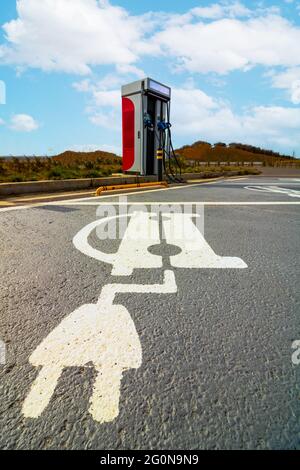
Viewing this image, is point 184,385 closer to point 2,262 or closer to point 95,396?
point 95,396

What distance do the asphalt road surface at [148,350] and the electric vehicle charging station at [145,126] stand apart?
7.96 metres

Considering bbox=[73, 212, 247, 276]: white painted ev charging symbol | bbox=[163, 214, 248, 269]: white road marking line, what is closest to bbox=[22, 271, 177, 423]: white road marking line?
bbox=[73, 212, 247, 276]: white painted ev charging symbol

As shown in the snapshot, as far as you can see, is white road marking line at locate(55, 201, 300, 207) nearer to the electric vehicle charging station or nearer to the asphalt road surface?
the asphalt road surface

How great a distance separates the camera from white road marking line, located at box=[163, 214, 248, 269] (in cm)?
238

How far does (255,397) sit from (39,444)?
75cm

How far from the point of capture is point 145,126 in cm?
1031

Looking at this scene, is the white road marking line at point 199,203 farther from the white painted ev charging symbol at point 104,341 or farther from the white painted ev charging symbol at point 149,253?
the white painted ev charging symbol at point 104,341

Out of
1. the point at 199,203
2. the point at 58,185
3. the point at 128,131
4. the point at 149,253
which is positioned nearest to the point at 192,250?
→ the point at 149,253

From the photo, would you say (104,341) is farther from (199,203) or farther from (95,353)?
(199,203)

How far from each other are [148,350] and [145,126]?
395 inches

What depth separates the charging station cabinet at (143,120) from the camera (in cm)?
1008

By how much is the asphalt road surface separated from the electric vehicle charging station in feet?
26.1

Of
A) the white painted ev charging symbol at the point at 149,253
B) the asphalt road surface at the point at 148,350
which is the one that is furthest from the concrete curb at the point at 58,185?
the asphalt road surface at the point at 148,350
